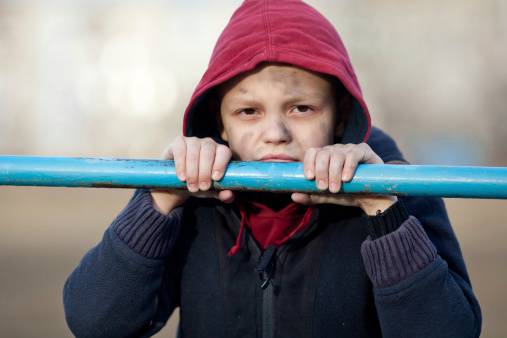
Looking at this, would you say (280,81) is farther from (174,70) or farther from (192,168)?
(174,70)

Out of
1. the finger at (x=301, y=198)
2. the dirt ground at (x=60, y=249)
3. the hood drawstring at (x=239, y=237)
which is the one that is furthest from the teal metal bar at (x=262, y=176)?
the dirt ground at (x=60, y=249)

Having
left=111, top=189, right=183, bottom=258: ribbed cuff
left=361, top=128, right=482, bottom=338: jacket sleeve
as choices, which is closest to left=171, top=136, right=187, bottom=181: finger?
left=111, top=189, right=183, bottom=258: ribbed cuff

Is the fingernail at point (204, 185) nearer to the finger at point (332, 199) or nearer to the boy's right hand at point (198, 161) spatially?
the boy's right hand at point (198, 161)

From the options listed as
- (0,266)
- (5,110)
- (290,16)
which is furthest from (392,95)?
(290,16)

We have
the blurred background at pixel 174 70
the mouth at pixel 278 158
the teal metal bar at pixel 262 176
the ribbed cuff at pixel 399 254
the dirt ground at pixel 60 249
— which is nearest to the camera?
Answer: the teal metal bar at pixel 262 176

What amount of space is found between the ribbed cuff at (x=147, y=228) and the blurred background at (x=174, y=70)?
941 centimetres

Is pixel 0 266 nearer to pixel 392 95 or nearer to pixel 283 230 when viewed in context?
pixel 283 230

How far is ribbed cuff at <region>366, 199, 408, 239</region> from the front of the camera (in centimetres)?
110

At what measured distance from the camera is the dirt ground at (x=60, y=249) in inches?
109

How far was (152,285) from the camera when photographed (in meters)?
1.18

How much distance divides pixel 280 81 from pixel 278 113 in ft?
0.22

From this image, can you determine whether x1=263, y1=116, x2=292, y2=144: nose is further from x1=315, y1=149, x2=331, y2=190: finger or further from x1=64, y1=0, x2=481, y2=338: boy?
x1=315, y1=149, x2=331, y2=190: finger

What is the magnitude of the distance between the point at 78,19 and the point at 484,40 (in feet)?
25.6

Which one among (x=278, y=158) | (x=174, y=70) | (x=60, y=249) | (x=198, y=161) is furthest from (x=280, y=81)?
(x=174, y=70)
